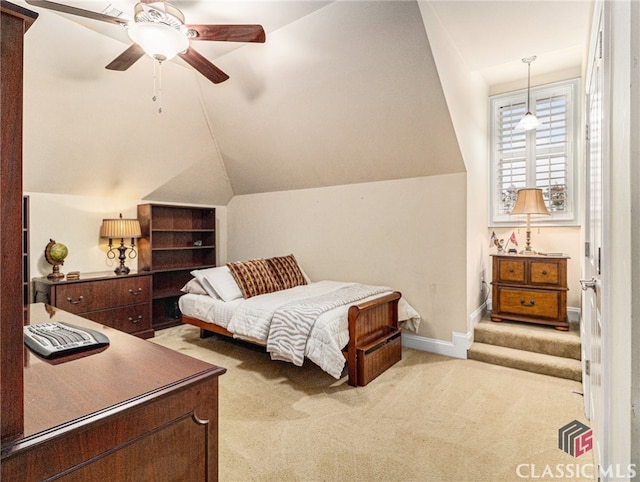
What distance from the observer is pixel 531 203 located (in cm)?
347

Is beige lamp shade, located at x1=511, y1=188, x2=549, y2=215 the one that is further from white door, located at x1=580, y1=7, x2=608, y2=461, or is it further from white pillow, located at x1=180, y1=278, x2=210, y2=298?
white pillow, located at x1=180, y1=278, x2=210, y2=298

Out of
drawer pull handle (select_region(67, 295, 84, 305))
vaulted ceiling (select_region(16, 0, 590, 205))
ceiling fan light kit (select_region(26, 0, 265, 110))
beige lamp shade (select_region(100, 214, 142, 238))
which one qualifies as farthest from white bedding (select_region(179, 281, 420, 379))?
ceiling fan light kit (select_region(26, 0, 265, 110))

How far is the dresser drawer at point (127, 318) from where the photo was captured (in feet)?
12.0

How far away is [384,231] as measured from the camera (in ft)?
12.7

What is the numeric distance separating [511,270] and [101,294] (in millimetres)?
4254

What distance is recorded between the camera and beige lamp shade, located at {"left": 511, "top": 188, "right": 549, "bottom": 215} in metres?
3.46

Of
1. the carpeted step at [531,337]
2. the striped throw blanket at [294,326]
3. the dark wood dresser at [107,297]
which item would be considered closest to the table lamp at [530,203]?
the carpeted step at [531,337]

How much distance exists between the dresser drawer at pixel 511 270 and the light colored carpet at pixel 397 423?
93 cm

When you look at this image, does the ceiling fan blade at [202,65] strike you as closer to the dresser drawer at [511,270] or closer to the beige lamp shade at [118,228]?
the beige lamp shade at [118,228]

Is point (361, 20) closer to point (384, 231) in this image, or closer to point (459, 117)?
point (459, 117)

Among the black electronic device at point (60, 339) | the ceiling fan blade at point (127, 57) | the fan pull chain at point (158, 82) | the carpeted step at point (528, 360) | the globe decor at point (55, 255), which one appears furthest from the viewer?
the globe decor at point (55, 255)

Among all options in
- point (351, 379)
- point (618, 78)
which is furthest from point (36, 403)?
point (351, 379)

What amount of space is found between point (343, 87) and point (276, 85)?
0.69m

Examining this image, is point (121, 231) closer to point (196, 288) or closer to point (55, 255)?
point (55, 255)
